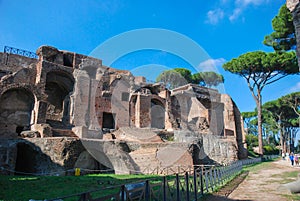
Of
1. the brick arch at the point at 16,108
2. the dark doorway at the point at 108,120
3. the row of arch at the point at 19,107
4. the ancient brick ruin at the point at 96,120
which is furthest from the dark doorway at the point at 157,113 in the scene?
the brick arch at the point at 16,108

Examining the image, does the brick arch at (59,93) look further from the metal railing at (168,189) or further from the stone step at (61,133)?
the metal railing at (168,189)

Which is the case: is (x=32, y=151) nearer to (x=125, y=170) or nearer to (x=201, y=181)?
(x=125, y=170)

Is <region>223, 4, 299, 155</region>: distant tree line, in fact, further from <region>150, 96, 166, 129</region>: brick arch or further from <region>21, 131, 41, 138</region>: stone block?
<region>21, 131, 41, 138</region>: stone block

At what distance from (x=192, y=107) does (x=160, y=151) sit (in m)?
17.5

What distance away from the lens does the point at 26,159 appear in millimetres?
12523

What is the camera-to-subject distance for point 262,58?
23656 millimetres

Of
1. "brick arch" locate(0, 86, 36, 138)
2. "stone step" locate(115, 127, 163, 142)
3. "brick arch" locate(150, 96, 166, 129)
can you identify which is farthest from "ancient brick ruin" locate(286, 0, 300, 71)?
"brick arch" locate(150, 96, 166, 129)

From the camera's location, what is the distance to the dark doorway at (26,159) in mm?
12156

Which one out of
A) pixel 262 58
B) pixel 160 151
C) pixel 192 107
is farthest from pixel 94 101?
pixel 262 58

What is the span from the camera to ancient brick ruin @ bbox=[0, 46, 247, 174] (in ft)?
40.0

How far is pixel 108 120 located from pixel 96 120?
6.09 ft

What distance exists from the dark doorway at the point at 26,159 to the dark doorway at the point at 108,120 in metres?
9.61

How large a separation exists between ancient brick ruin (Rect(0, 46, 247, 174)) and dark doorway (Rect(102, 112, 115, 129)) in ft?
0.10

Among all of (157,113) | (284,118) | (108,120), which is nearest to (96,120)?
(108,120)
